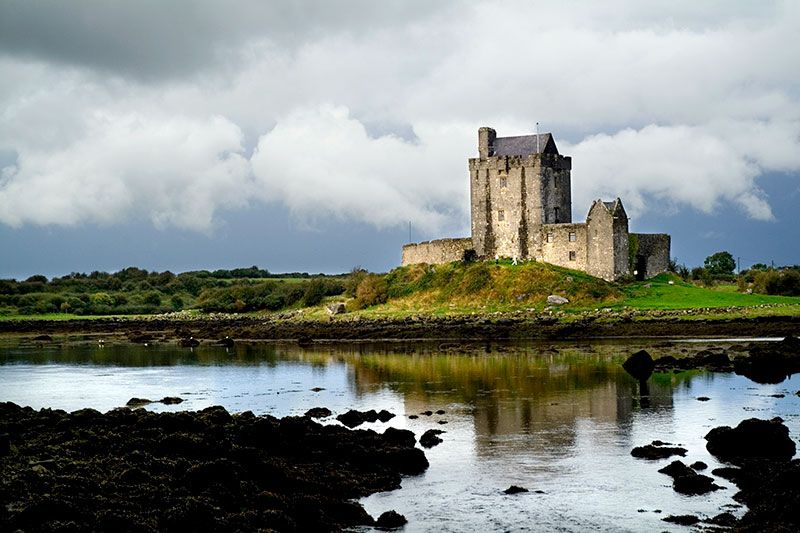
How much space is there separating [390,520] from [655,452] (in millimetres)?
7506

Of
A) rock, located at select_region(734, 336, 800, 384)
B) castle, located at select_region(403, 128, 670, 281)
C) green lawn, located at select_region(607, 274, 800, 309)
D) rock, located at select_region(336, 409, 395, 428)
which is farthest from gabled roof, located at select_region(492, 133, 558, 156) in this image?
rock, located at select_region(336, 409, 395, 428)

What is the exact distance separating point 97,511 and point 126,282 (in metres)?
118

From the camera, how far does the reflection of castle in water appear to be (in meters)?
27.0

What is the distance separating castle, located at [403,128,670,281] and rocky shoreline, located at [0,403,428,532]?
1758 inches

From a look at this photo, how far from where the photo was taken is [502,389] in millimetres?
34094

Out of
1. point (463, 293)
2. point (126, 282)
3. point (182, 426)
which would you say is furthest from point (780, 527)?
point (126, 282)

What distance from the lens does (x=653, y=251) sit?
70.2m

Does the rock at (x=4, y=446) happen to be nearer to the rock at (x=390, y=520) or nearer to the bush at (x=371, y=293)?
the rock at (x=390, y=520)

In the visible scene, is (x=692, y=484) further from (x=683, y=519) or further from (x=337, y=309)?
(x=337, y=309)

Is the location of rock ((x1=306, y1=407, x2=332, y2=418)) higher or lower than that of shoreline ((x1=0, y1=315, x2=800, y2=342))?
lower

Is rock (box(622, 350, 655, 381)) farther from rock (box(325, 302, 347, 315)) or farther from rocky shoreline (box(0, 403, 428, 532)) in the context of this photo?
rock (box(325, 302, 347, 315))

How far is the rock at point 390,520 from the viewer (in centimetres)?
1714

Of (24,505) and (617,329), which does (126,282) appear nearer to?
(617,329)

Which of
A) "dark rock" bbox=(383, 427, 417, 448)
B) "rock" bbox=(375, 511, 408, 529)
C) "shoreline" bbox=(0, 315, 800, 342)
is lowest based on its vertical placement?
"rock" bbox=(375, 511, 408, 529)
